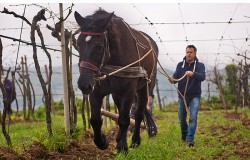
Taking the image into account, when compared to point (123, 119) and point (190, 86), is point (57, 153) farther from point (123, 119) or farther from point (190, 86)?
point (190, 86)

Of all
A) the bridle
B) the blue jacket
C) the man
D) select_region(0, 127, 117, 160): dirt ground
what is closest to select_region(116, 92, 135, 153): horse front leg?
select_region(0, 127, 117, 160): dirt ground

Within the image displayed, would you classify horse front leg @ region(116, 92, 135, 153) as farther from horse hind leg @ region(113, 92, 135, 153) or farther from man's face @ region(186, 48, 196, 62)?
man's face @ region(186, 48, 196, 62)

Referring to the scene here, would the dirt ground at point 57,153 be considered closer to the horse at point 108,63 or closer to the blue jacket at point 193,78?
the horse at point 108,63

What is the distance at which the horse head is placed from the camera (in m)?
4.75

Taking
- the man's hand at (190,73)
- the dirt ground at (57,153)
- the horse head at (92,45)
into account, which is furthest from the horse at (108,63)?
the man's hand at (190,73)

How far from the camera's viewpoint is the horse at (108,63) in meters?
4.84

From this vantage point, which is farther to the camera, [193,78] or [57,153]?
[193,78]

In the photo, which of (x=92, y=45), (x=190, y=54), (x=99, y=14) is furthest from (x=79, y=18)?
(x=190, y=54)

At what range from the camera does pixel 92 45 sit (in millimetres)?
4848

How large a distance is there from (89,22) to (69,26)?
8.37 feet

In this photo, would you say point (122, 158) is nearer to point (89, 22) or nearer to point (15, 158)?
point (15, 158)

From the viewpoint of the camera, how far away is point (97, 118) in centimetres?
563

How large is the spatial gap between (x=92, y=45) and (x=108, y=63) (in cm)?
63

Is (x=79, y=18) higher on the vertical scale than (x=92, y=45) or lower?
higher
